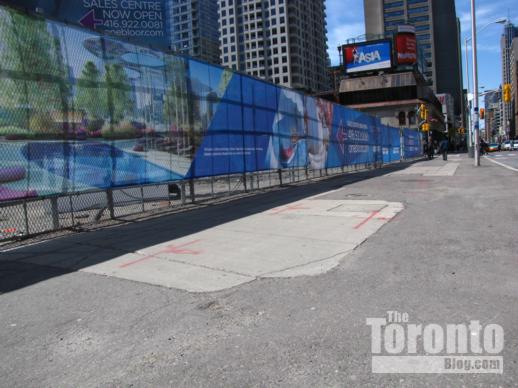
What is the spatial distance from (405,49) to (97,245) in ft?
346

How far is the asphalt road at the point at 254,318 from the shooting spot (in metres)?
3.20

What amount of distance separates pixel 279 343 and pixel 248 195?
11496 millimetres

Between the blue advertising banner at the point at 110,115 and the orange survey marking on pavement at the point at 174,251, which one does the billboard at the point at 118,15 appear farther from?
the orange survey marking on pavement at the point at 174,251

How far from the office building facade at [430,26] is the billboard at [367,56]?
244ft

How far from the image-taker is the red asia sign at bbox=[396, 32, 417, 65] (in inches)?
4008

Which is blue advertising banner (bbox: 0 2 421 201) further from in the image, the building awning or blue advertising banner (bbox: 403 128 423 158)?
the building awning

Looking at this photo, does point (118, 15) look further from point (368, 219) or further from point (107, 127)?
point (368, 219)

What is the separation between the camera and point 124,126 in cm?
991

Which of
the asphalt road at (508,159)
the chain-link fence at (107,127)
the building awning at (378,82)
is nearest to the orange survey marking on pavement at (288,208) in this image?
the chain-link fence at (107,127)

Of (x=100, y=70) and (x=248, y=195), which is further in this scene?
(x=248, y=195)

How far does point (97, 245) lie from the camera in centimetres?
756

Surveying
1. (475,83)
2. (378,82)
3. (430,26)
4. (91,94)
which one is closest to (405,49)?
(378,82)

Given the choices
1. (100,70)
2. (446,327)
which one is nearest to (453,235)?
(446,327)

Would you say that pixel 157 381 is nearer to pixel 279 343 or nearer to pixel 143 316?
pixel 279 343
